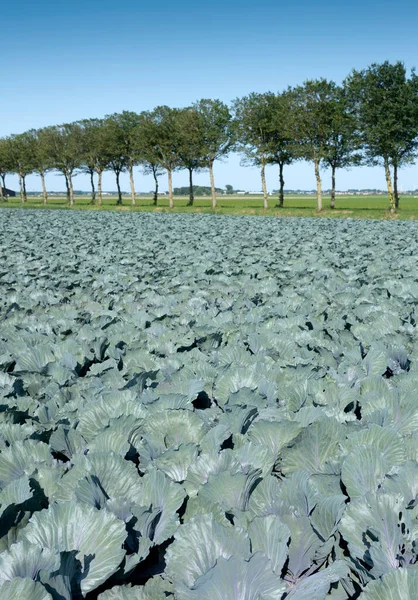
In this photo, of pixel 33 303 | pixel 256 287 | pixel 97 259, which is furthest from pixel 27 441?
pixel 97 259

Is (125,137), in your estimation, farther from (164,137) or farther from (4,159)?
(4,159)

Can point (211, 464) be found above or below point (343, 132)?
below

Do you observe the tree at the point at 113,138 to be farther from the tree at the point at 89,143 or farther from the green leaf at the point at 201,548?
the green leaf at the point at 201,548

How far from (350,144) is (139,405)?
164 ft

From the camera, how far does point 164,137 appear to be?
61.3 metres

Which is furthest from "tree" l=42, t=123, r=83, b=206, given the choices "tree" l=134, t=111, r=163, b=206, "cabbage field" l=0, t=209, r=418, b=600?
"cabbage field" l=0, t=209, r=418, b=600

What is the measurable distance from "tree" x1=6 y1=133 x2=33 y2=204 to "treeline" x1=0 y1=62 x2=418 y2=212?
353 mm

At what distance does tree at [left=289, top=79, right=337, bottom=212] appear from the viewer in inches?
1875

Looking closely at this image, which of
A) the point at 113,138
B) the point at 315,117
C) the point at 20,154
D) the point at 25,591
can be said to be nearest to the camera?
the point at 25,591

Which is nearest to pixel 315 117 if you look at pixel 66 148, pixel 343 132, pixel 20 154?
pixel 343 132

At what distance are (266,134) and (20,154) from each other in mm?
47011

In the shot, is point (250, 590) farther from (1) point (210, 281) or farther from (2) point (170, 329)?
(1) point (210, 281)

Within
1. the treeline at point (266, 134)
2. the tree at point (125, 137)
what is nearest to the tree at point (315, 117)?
the treeline at point (266, 134)

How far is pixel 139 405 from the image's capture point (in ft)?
8.11
